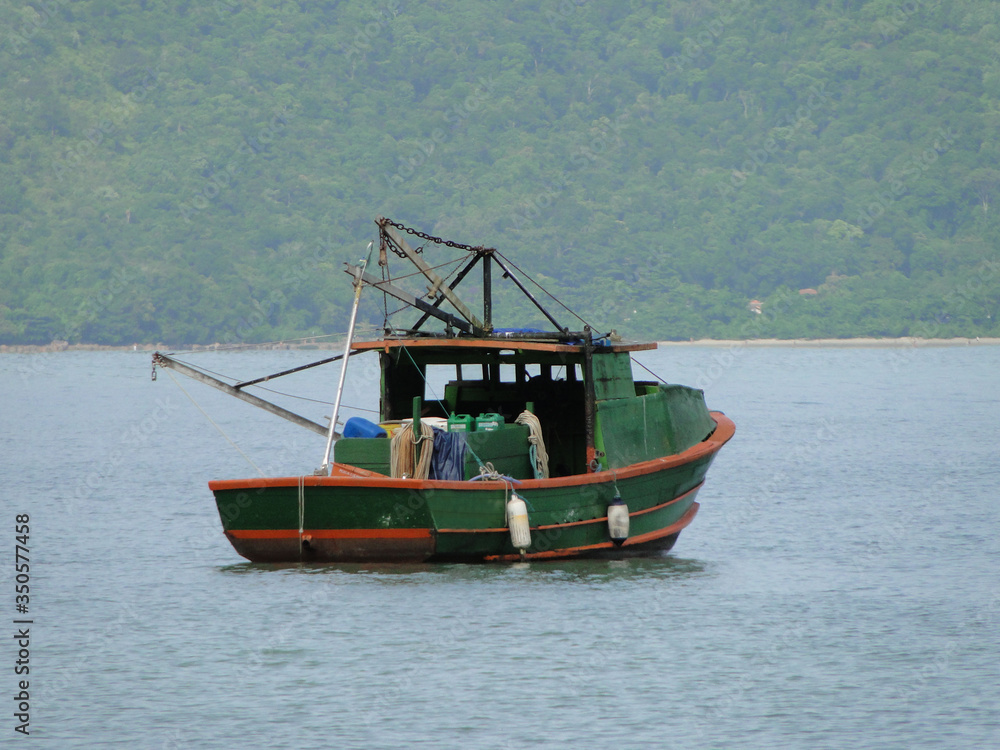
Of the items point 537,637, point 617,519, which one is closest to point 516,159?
point 617,519

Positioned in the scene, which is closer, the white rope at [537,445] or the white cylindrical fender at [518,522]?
the white cylindrical fender at [518,522]

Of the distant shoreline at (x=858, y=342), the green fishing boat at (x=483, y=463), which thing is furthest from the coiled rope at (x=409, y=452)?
the distant shoreline at (x=858, y=342)

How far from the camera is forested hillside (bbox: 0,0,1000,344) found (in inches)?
5049

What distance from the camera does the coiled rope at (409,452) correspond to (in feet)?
58.5

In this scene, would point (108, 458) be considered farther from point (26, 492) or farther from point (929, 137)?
point (929, 137)

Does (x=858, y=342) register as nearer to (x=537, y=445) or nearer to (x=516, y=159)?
(x=516, y=159)

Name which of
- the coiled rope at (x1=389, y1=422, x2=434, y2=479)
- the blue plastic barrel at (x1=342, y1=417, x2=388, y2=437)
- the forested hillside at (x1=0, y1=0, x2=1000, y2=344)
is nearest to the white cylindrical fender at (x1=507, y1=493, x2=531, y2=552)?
the coiled rope at (x1=389, y1=422, x2=434, y2=479)

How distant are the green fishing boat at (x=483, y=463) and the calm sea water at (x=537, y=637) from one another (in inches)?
21.3

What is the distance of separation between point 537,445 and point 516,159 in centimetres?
12862

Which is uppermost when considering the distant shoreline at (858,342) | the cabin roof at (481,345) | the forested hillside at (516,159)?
the forested hillside at (516,159)

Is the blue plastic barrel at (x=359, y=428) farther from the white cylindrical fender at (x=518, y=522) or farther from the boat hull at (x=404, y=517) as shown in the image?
the white cylindrical fender at (x=518, y=522)

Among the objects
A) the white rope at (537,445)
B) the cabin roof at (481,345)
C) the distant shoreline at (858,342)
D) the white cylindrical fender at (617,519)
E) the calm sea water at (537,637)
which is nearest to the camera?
the calm sea water at (537,637)

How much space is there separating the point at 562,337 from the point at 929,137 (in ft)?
486

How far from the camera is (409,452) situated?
18.0m
